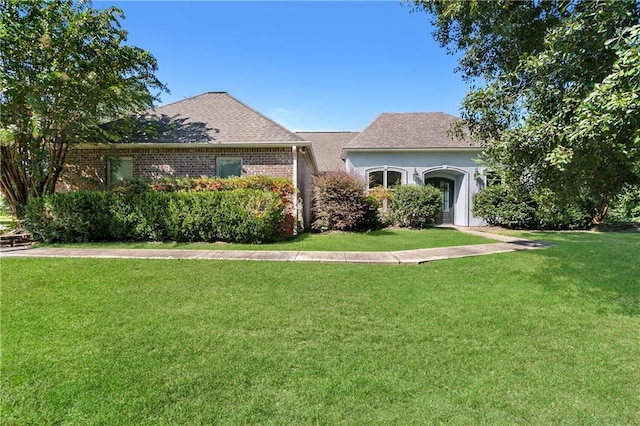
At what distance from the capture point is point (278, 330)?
3547 millimetres

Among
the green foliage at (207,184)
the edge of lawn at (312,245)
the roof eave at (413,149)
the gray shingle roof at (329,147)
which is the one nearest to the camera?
the edge of lawn at (312,245)

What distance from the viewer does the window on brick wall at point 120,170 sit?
11.7 m

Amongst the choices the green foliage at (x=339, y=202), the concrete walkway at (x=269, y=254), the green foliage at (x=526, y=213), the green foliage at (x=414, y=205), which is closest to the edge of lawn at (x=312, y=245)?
the concrete walkway at (x=269, y=254)

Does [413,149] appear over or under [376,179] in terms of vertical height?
over

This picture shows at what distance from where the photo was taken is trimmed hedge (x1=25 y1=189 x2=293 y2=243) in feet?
29.5

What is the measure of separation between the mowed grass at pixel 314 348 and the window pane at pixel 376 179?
10.9m

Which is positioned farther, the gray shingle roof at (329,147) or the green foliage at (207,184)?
the gray shingle roof at (329,147)

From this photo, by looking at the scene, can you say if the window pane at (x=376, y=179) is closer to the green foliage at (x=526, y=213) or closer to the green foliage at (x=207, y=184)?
the green foliage at (x=526, y=213)

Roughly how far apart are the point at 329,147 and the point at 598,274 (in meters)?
17.9

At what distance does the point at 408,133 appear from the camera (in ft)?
55.8

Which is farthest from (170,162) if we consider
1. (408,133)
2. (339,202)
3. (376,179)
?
(408,133)

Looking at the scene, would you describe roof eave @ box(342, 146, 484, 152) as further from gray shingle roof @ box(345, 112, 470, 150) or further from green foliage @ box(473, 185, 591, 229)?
green foliage @ box(473, 185, 591, 229)

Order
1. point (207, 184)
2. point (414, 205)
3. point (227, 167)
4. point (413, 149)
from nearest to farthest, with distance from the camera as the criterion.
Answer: point (207, 184), point (227, 167), point (414, 205), point (413, 149)

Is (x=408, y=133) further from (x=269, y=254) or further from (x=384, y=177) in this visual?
(x=269, y=254)
